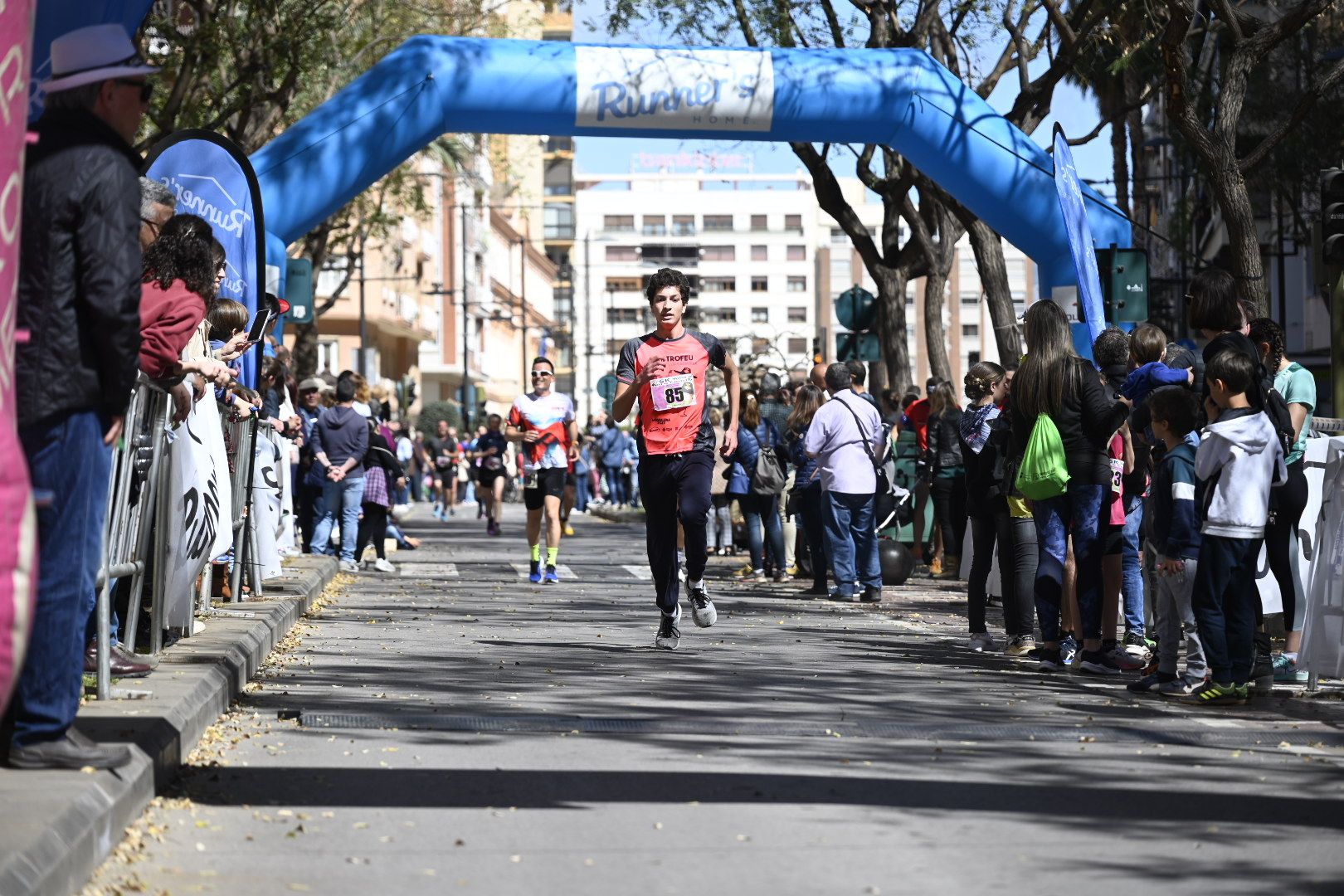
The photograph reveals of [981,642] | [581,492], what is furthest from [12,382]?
[581,492]

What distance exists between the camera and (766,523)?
60.4ft

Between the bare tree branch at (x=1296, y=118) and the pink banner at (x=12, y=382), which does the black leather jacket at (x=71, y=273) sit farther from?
the bare tree branch at (x=1296, y=118)

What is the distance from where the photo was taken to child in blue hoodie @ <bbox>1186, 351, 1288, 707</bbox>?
891 centimetres

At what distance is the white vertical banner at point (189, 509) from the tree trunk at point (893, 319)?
54.6 ft

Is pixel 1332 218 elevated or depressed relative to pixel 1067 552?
elevated

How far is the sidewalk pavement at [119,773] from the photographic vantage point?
194 inches

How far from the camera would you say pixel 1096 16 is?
19.2m

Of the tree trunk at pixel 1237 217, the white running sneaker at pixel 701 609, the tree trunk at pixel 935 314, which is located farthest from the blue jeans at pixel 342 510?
the tree trunk at pixel 935 314

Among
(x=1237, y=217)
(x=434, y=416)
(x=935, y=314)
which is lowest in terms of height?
(x=1237, y=217)

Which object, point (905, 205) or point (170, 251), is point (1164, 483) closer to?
point (170, 251)

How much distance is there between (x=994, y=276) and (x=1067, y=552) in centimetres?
1148

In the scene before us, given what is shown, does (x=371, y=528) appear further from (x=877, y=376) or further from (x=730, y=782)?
(x=730, y=782)

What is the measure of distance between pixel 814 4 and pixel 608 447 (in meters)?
19.4

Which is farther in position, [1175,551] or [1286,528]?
[1286,528]
